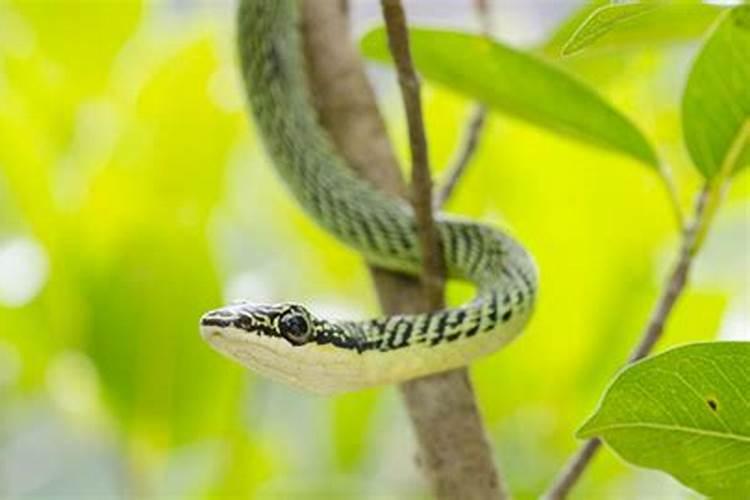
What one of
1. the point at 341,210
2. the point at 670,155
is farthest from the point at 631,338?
the point at 341,210

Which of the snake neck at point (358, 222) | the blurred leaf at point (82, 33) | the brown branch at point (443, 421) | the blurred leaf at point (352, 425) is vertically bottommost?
the blurred leaf at point (352, 425)

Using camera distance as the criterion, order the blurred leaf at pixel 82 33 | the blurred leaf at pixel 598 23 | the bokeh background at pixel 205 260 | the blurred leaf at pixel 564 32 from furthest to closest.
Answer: the blurred leaf at pixel 82 33, the bokeh background at pixel 205 260, the blurred leaf at pixel 564 32, the blurred leaf at pixel 598 23

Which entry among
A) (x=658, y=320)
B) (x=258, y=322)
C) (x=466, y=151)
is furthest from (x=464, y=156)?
(x=258, y=322)

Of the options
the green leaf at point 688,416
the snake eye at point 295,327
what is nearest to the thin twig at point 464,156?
the snake eye at point 295,327

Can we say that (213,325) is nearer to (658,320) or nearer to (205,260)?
(658,320)

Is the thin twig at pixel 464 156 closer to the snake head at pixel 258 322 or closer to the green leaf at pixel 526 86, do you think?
the green leaf at pixel 526 86

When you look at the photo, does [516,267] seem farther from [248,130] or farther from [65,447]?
[65,447]

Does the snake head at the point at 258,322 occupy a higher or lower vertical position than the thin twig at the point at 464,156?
higher
